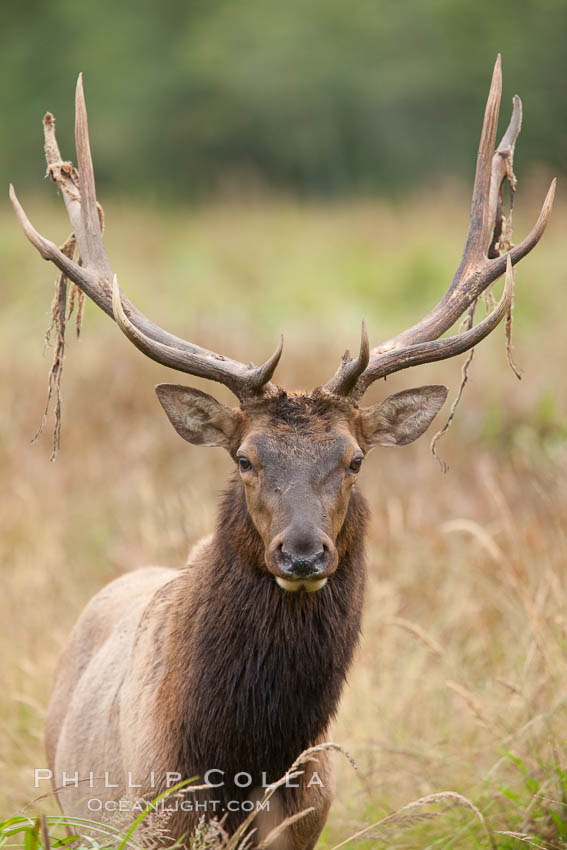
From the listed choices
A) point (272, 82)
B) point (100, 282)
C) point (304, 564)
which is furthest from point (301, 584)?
point (272, 82)

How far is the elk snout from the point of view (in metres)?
3.38

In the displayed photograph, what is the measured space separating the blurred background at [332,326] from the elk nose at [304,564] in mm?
790

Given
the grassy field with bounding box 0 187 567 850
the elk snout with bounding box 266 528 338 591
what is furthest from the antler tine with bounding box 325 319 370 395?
the grassy field with bounding box 0 187 567 850

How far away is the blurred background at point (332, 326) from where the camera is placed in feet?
17.2

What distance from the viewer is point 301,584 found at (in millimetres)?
3482

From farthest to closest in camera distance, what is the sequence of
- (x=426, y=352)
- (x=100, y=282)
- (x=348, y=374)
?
1. (x=100, y=282)
2. (x=426, y=352)
3. (x=348, y=374)

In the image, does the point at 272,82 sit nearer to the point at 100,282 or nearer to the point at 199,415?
the point at 100,282

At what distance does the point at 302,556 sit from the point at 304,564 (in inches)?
1.0

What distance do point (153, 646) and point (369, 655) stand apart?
83.3 inches

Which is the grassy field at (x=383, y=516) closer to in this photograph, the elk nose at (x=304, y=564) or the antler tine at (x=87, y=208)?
the elk nose at (x=304, y=564)

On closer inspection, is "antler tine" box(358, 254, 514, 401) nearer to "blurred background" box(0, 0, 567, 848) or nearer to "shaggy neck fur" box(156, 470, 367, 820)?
"shaggy neck fur" box(156, 470, 367, 820)

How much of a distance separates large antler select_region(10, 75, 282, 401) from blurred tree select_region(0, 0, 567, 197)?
18.0 metres

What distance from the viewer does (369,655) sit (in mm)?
5965

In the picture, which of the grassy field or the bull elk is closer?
the bull elk
